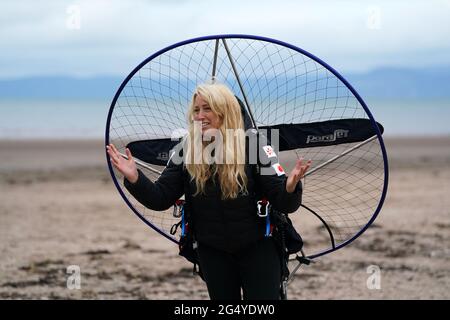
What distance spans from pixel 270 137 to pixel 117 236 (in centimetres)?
652

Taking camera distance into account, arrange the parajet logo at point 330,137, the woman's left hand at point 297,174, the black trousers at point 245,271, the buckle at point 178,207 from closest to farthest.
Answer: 1. the woman's left hand at point 297,174
2. the black trousers at point 245,271
3. the buckle at point 178,207
4. the parajet logo at point 330,137

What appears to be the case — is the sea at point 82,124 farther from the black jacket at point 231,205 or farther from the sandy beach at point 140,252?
the black jacket at point 231,205

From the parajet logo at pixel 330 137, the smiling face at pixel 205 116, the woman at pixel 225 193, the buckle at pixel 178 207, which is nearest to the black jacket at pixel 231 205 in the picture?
the woman at pixel 225 193

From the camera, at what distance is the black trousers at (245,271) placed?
4.16m

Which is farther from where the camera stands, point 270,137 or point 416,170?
point 416,170

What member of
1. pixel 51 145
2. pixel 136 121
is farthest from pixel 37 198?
pixel 51 145

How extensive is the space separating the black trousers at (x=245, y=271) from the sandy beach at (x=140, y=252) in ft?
11.2

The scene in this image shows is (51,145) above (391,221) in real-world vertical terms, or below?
above

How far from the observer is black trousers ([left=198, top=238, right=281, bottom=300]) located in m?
4.16

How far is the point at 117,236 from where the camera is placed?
426 inches

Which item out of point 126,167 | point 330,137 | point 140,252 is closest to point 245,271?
point 126,167

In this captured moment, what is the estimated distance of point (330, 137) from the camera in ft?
16.0

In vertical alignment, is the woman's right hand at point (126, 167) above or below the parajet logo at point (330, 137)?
below
